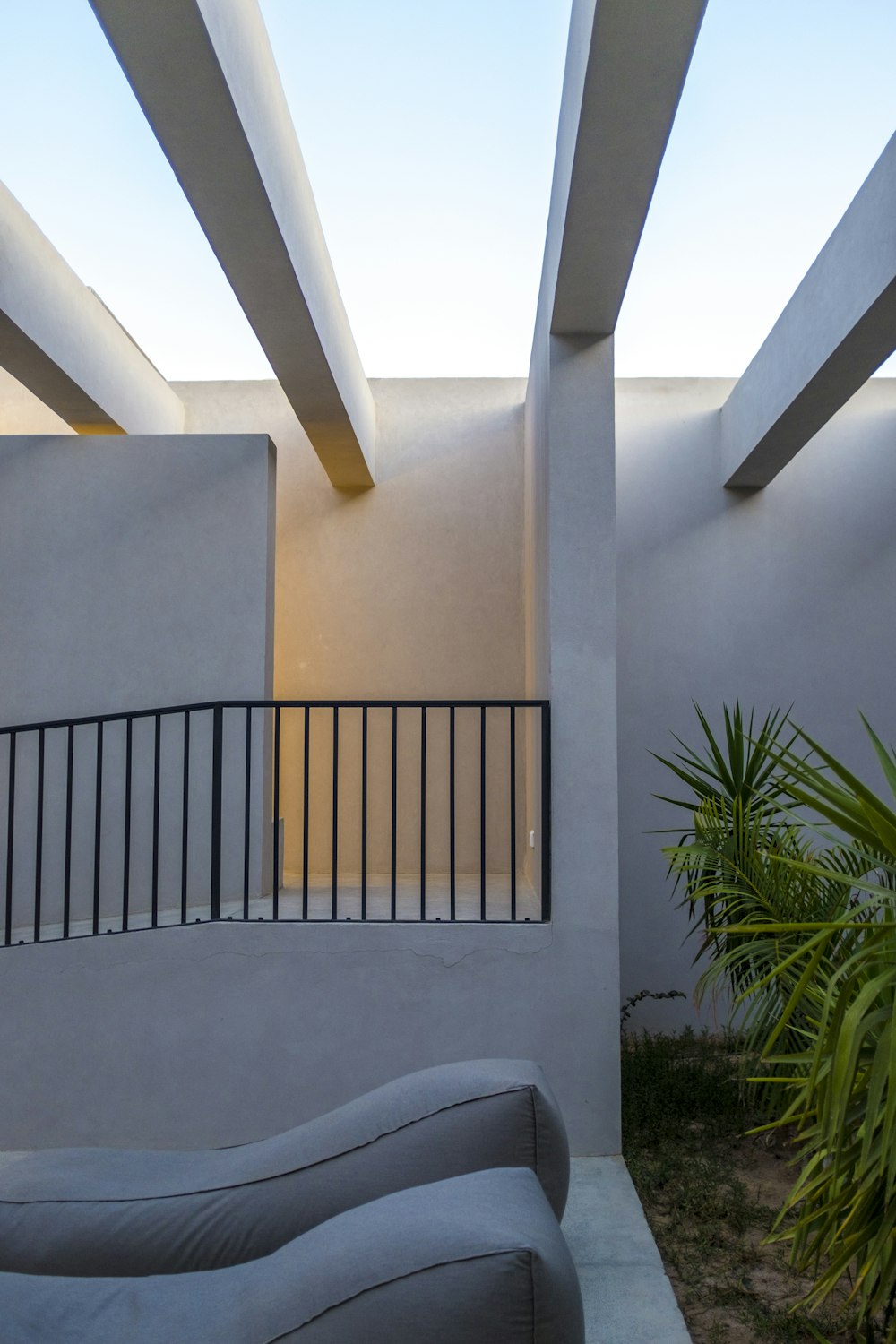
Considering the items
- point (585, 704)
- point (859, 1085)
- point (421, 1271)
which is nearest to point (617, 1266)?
point (859, 1085)

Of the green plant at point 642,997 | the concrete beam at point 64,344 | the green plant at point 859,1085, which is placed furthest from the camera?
the green plant at point 642,997

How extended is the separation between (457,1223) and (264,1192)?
31.8 inches

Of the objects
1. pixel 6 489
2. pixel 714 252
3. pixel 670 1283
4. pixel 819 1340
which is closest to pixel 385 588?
pixel 6 489

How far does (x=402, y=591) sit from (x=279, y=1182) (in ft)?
15.0

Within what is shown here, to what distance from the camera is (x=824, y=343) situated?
165 inches

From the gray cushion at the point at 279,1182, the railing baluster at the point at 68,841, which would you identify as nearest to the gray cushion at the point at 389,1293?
the gray cushion at the point at 279,1182

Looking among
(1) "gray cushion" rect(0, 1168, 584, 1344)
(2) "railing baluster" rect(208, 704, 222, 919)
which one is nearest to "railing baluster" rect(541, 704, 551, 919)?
(2) "railing baluster" rect(208, 704, 222, 919)

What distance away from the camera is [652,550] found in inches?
235

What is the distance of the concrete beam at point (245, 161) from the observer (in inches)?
101

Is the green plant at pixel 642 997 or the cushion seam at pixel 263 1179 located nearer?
the cushion seam at pixel 263 1179

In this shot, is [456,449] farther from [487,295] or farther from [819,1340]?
[819,1340]

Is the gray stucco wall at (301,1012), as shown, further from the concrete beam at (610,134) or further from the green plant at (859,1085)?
the green plant at (859,1085)

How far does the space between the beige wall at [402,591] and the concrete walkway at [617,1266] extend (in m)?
2.89

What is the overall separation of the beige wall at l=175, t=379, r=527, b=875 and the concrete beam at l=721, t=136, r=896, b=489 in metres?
1.58
